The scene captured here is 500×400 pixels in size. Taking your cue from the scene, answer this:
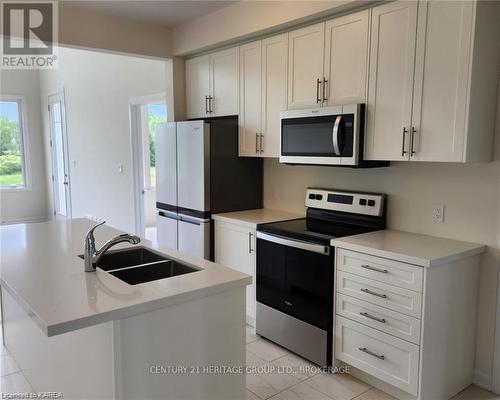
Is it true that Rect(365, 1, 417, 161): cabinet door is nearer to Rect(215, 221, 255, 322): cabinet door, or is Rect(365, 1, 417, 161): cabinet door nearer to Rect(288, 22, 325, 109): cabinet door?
Rect(288, 22, 325, 109): cabinet door

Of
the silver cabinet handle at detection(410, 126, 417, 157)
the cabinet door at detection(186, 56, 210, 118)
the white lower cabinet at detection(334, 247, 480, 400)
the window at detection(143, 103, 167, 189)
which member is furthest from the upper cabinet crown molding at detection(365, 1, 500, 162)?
the window at detection(143, 103, 167, 189)

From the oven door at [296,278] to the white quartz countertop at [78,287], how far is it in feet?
2.92

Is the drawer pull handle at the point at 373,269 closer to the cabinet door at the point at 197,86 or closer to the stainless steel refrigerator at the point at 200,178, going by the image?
the stainless steel refrigerator at the point at 200,178

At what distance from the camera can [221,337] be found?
6.20 feet

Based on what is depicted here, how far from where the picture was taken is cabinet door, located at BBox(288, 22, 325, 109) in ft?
9.66

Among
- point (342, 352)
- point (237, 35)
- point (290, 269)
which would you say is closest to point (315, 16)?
point (237, 35)

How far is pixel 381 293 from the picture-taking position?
96.3 inches

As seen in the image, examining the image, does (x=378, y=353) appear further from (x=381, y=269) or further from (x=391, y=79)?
(x=391, y=79)

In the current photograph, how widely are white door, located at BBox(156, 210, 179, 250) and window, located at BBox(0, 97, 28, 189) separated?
5.27m

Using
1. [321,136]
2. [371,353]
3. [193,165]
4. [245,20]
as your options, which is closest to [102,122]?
[193,165]

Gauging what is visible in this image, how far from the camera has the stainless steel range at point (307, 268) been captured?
275cm

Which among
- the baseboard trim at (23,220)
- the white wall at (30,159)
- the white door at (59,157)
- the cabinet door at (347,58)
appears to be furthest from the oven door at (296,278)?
the white wall at (30,159)

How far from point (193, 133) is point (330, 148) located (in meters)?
1.26

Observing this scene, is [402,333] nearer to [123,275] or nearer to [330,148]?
[330,148]
